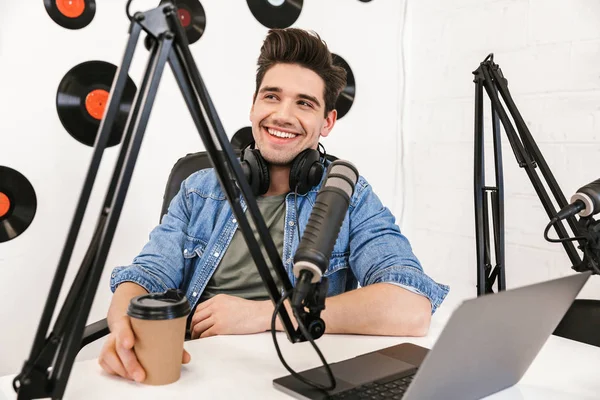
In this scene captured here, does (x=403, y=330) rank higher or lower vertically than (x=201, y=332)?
higher

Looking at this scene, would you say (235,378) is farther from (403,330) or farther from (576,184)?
(576,184)

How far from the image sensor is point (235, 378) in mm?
789

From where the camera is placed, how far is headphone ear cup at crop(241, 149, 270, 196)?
131 centimetres

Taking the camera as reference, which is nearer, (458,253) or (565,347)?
(565,347)

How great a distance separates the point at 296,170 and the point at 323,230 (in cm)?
68

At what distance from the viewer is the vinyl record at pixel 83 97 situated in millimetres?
1711

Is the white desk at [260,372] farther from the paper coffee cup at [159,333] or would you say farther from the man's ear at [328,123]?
the man's ear at [328,123]

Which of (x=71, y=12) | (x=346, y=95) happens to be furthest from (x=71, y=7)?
(x=346, y=95)

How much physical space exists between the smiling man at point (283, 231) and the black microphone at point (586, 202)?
13.6 inches

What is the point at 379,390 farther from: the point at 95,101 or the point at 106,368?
the point at 95,101

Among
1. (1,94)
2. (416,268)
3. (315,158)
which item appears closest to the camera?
(416,268)

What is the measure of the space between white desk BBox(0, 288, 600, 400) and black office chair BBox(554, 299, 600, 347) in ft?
0.71

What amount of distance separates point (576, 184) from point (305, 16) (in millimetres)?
1150

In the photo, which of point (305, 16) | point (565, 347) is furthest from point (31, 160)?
point (565, 347)
